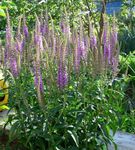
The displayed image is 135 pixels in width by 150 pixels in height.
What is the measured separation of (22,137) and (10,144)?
387 mm

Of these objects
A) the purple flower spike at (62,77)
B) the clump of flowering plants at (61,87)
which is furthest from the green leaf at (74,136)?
the purple flower spike at (62,77)

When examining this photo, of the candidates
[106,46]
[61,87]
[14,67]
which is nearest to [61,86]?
[61,87]

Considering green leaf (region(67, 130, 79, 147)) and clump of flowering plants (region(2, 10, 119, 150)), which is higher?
clump of flowering plants (region(2, 10, 119, 150))

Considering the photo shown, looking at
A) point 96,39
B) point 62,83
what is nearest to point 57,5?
point 96,39

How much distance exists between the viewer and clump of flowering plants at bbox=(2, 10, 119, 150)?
133 inches

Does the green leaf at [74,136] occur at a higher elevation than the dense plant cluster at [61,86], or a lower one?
lower

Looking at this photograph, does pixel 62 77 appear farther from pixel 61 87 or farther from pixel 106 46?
pixel 106 46

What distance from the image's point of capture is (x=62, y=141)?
12.3ft

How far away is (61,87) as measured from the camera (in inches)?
133

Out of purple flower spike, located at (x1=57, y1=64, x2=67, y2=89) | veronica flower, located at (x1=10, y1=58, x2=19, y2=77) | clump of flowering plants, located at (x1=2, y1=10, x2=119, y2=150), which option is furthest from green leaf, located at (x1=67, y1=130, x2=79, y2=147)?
veronica flower, located at (x1=10, y1=58, x2=19, y2=77)

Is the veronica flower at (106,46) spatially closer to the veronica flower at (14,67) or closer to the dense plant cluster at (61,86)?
the dense plant cluster at (61,86)

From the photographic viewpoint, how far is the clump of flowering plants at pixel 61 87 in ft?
11.1

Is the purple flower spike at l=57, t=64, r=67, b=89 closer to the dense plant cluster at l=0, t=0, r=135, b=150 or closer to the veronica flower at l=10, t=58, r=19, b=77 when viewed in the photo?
the dense plant cluster at l=0, t=0, r=135, b=150

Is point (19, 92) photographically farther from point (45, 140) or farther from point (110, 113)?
point (110, 113)
